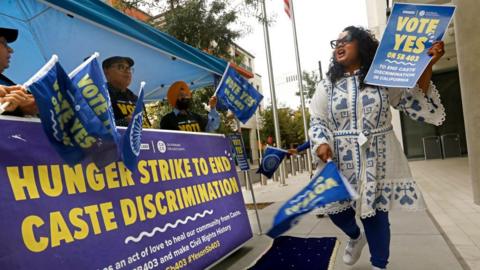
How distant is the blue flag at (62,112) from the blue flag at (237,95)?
93.9 inches

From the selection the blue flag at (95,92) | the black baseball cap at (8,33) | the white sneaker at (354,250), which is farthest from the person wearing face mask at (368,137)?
the black baseball cap at (8,33)

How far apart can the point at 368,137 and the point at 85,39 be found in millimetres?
3086

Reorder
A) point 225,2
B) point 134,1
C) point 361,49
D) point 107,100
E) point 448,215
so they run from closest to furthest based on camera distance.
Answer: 1. point 107,100
2. point 361,49
3. point 448,215
4. point 134,1
5. point 225,2

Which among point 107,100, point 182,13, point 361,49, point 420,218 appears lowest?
point 420,218

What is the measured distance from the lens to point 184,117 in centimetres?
432

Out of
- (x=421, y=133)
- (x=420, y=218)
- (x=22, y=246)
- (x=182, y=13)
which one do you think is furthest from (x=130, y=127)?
(x=421, y=133)

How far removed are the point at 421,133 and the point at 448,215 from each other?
11599mm

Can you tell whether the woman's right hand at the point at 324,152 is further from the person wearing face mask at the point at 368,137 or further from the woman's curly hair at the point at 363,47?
the woman's curly hair at the point at 363,47

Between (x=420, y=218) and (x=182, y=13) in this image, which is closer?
(x=420, y=218)

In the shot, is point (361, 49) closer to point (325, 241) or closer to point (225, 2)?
point (325, 241)

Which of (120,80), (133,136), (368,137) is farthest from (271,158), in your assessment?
(133,136)

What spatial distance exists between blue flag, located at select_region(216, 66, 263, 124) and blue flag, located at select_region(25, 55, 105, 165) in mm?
2385

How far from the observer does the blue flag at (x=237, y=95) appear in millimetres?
4207

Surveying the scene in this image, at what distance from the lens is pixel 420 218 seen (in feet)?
15.4
